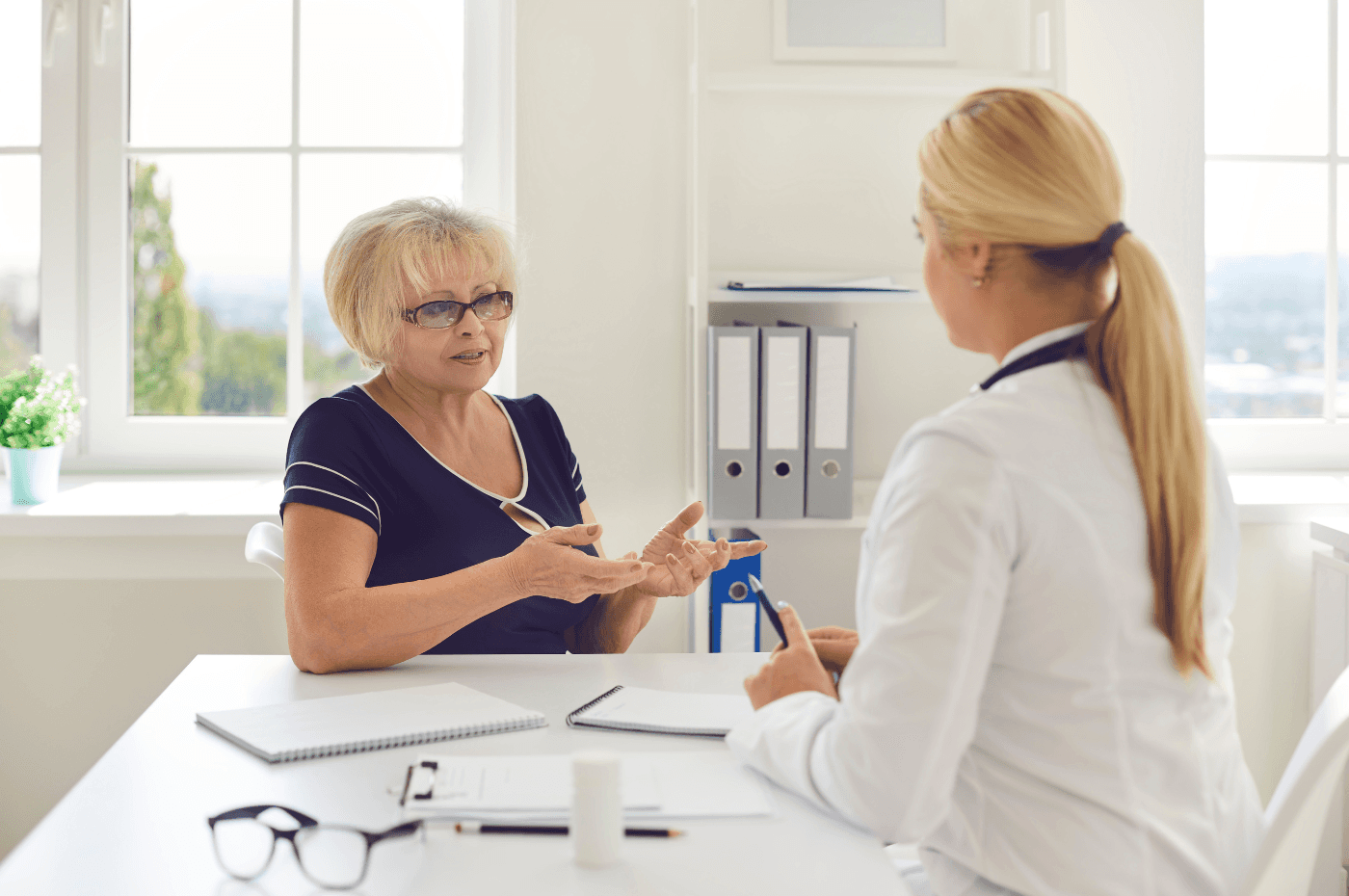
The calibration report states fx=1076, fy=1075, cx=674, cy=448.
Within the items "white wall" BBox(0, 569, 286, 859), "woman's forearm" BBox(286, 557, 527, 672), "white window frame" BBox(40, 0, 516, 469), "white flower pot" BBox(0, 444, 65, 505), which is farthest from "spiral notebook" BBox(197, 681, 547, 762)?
"white flower pot" BBox(0, 444, 65, 505)

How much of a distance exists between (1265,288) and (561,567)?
2.28m

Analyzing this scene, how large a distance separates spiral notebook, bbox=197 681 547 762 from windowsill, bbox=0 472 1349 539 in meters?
1.18

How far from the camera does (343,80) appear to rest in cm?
271

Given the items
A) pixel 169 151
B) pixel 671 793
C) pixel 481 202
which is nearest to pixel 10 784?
pixel 169 151

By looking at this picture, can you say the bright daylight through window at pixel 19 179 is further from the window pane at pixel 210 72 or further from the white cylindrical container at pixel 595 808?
the white cylindrical container at pixel 595 808

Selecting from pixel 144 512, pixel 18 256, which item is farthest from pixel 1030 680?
pixel 18 256

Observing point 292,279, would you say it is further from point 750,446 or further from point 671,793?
point 671,793

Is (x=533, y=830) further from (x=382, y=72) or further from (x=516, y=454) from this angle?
(x=382, y=72)

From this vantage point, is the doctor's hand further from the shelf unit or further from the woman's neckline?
the shelf unit

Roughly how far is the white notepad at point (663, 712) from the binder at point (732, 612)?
2.97ft

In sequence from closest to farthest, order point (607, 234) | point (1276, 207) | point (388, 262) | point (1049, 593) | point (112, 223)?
point (1049, 593) < point (388, 262) < point (607, 234) < point (112, 223) < point (1276, 207)

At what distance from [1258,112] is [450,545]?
2414 millimetres

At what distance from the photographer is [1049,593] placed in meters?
0.89

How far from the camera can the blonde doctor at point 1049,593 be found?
86 centimetres
